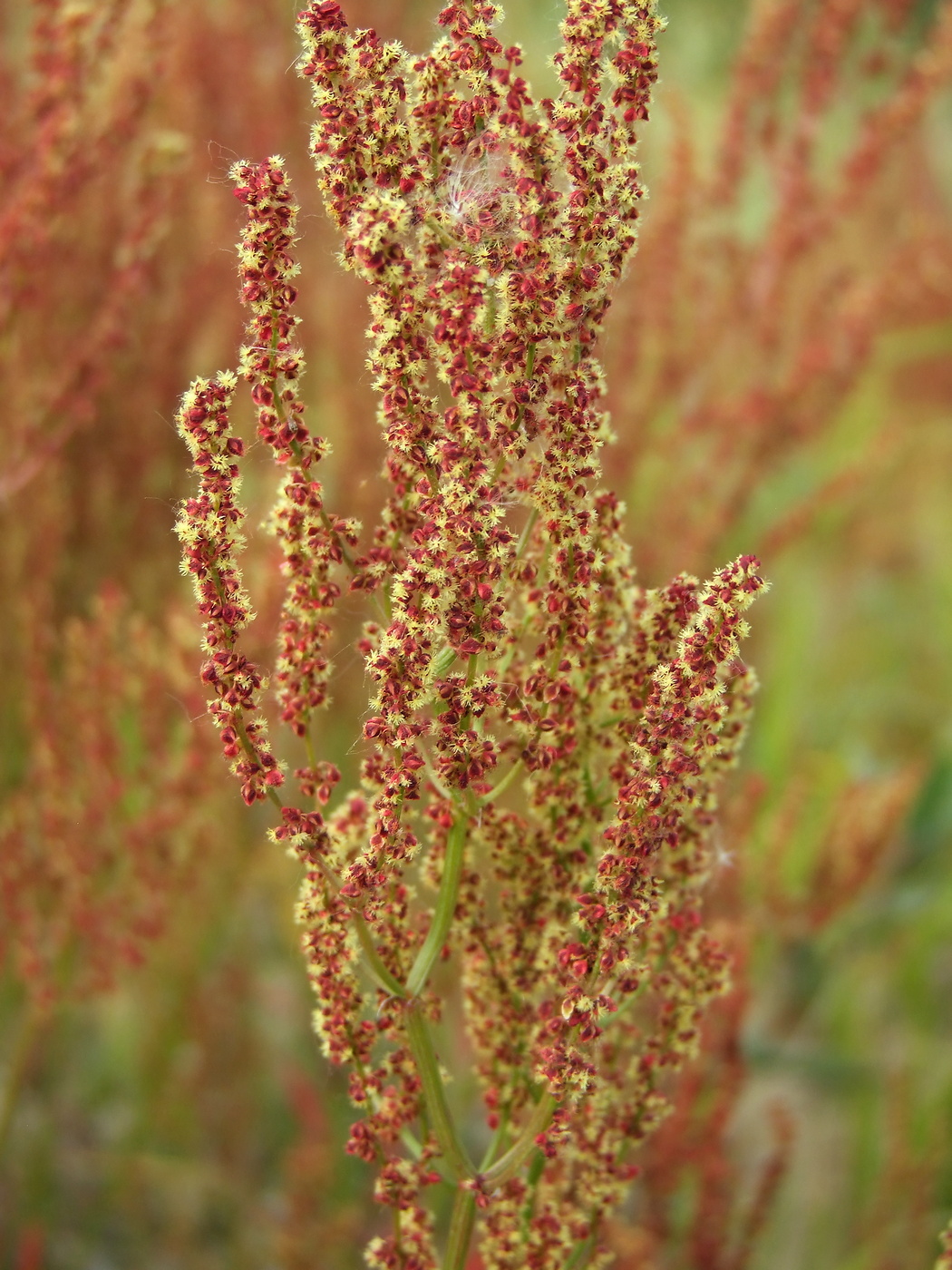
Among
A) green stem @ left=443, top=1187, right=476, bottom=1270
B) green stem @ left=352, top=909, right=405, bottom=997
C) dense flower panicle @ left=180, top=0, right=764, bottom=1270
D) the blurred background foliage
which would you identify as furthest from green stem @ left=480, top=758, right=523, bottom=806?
the blurred background foliage

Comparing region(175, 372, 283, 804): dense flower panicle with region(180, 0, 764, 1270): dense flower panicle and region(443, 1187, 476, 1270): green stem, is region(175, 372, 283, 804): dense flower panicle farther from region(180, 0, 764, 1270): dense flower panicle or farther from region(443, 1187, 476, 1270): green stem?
region(443, 1187, 476, 1270): green stem

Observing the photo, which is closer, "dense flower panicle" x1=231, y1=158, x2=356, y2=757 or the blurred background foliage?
"dense flower panicle" x1=231, y1=158, x2=356, y2=757

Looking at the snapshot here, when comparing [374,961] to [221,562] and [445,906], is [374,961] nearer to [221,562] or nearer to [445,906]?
[445,906]

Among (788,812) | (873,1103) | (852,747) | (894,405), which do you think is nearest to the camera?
(788,812)

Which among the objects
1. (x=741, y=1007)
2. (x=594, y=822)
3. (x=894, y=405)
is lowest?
(x=594, y=822)

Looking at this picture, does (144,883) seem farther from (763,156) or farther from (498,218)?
(763,156)

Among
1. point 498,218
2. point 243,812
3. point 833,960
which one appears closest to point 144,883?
point 243,812

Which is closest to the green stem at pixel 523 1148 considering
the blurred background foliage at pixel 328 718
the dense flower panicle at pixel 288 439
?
the dense flower panicle at pixel 288 439

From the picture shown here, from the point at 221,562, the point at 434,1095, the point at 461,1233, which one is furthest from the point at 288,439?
the point at 461,1233
